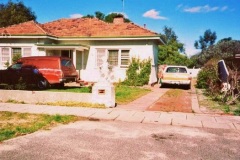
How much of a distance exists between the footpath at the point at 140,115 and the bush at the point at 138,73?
9378mm

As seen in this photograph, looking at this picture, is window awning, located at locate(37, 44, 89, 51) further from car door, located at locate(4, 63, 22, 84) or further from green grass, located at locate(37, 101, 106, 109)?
green grass, located at locate(37, 101, 106, 109)

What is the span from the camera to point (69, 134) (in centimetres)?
599

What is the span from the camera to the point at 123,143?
5.38 m

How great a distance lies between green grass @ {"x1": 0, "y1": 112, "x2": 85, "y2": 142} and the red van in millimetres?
6597

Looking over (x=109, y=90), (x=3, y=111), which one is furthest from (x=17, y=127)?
(x=109, y=90)

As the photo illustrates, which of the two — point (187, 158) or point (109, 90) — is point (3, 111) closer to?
point (109, 90)

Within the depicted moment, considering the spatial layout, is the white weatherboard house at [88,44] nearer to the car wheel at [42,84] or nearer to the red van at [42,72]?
the red van at [42,72]

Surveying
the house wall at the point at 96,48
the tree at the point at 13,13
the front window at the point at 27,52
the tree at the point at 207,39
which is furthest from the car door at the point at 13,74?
the tree at the point at 207,39

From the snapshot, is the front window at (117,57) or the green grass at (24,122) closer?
the green grass at (24,122)

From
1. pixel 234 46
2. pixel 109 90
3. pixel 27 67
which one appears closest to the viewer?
pixel 109 90

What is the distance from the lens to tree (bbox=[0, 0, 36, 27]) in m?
38.8

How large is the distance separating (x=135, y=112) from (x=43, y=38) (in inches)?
546

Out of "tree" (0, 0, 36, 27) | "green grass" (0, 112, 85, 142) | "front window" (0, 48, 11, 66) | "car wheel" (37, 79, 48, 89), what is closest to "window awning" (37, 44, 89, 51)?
"front window" (0, 48, 11, 66)

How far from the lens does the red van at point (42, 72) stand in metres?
14.6
